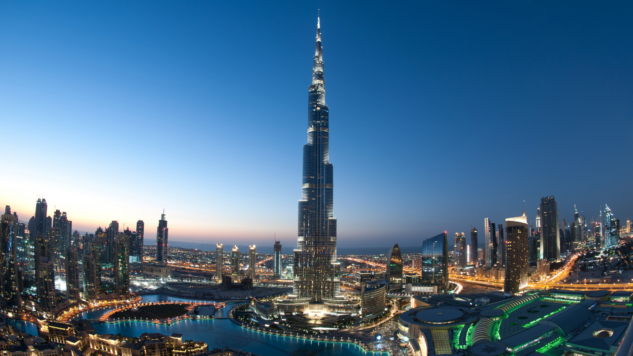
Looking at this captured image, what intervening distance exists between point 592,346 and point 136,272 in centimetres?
9412

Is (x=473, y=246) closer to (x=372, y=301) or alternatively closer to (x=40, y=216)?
(x=372, y=301)

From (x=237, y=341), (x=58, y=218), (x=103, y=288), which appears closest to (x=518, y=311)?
(x=237, y=341)

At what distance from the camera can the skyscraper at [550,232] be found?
9975cm

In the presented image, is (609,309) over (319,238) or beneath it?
beneath

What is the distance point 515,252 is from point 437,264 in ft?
38.5

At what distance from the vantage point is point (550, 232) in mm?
102312

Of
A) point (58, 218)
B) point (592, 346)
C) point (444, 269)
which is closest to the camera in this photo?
point (592, 346)

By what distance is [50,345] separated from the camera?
31922 millimetres

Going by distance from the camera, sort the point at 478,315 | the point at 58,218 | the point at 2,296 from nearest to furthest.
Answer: the point at 478,315, the point at 2,296, the point at 58,218

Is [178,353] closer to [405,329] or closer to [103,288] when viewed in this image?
[405,329]

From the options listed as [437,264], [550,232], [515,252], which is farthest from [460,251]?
[515,252]

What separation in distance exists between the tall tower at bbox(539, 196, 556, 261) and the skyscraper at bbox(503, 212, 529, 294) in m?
54.9

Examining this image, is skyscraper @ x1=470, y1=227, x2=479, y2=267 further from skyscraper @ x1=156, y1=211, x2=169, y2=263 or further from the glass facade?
skyscraper @ x1=156, y1=211, x2=169, y2=263

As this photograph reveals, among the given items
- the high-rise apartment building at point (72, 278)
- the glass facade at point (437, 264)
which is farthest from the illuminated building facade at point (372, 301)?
the high-rise apartment building at point (72, 278)
